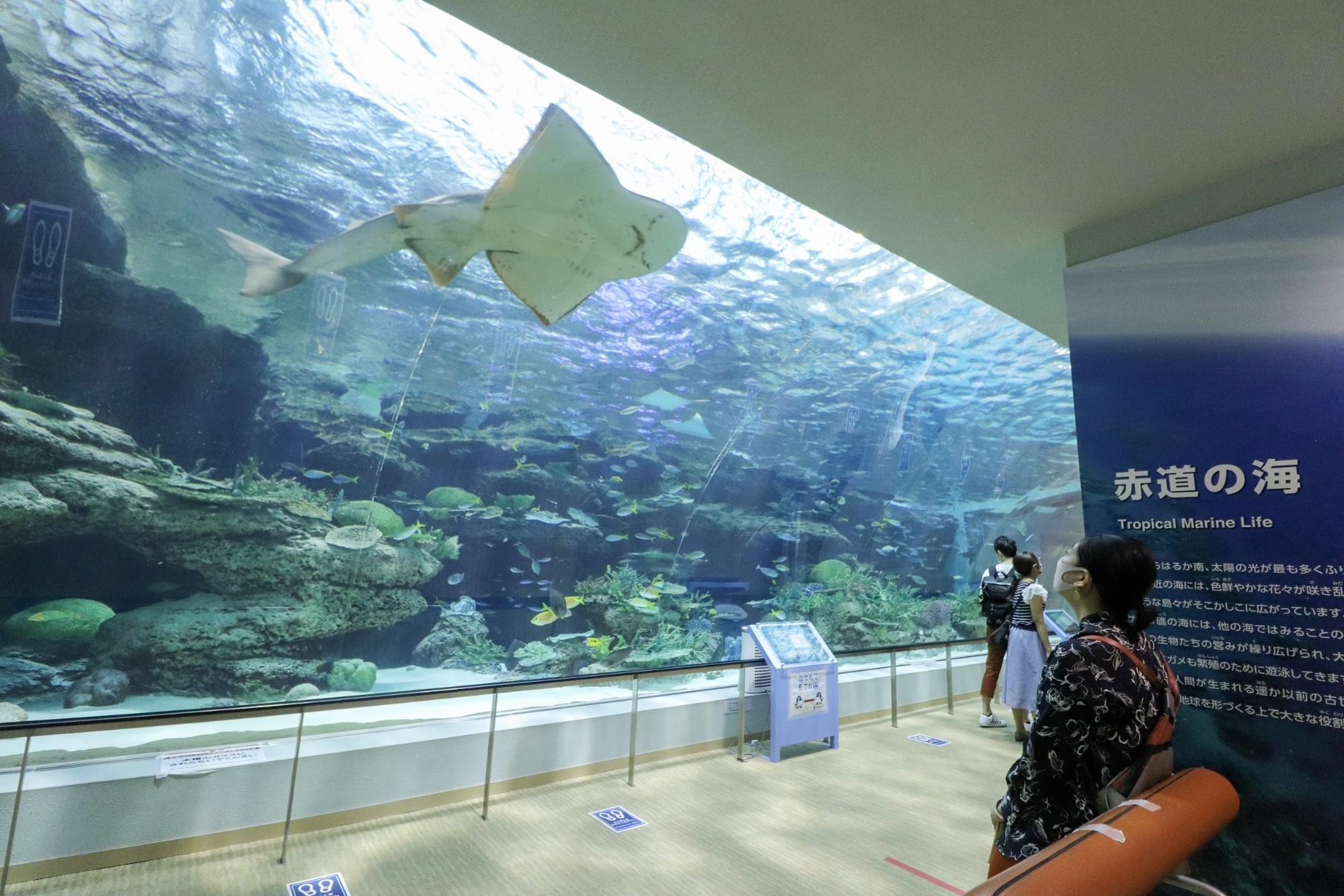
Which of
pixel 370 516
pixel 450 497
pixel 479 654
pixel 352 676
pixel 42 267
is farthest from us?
pixel 450 497

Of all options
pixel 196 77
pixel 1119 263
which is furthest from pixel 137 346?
pixel 1119 263

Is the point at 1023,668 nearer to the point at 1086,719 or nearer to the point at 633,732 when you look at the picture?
the point at 633,732

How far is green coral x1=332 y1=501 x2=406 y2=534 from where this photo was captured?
675 cm

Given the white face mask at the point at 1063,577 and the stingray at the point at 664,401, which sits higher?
the stingray at the point at 664,401

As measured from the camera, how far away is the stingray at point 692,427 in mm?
9789

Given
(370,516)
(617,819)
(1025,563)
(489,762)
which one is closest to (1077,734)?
(617,819)

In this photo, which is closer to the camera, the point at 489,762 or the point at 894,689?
the point at 489,762

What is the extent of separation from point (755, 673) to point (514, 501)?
4.64 meters

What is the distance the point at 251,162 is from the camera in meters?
5.68

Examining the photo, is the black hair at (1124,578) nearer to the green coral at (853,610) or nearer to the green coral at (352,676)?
the green coral at (352,676)

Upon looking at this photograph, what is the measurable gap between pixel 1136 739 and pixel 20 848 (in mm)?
4576

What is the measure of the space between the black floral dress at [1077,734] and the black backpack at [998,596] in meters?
4.26

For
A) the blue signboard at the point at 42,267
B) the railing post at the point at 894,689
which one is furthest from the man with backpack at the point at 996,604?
the blue signboard at the point at 42,267

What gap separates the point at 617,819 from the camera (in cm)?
347
